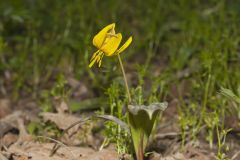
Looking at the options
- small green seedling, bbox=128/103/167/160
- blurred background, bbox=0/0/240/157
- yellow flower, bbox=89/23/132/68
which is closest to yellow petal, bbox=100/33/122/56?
yellow flower, bbox=89/23/132/68

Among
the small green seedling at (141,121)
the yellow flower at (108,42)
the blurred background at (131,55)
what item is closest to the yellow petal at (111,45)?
the yellow flower at (108,42)

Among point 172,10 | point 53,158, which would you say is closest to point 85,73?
point 172,10

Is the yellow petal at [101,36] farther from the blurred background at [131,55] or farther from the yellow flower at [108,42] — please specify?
the blurred background at [131,55]

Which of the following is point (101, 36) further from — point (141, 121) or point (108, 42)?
point (141, 121)

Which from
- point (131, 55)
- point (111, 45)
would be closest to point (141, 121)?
point (111, 45)

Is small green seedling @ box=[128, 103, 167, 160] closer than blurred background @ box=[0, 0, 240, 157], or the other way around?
small green seedling @ box=[128, 103, 167, 160]

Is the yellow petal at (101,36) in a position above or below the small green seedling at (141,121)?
above

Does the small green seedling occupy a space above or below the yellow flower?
below

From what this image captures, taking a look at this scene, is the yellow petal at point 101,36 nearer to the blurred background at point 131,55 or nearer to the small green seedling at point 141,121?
the small green seedling at point 141,121

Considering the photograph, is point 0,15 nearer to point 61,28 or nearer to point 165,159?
point 61,28

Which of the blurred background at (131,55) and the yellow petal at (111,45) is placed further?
the blurred background at (131,55)

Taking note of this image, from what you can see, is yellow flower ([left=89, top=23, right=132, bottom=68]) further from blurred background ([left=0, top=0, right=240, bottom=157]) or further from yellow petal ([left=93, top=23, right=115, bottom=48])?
blurred background ([left=0, top=0, right=240, bottom=157])
